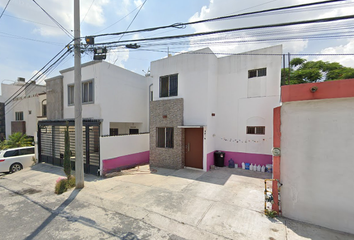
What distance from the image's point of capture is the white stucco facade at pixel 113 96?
33.3 ft

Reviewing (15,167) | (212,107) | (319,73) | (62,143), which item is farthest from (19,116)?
(319,73)

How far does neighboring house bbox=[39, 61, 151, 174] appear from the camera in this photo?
8711mm

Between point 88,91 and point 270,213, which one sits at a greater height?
point 88,91

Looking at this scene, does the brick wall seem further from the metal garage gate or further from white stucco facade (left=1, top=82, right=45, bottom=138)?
white stucco facade (left=1, top=82, right=45, bottom=138)

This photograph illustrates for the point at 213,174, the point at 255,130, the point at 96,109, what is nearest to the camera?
the point at 213,174

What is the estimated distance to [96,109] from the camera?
10203 mm

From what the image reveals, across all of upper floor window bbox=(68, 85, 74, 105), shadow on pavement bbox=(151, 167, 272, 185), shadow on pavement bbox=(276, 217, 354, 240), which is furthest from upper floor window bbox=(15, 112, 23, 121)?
shadow on pavement bbox=(276, 217, 354, 240)

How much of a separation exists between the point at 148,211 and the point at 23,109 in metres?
21.2

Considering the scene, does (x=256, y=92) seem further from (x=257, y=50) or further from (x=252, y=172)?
(x=252, y=172)

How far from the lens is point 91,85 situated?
10.7 metres

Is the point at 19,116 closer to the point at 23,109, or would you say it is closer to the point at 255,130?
the point at 23,109

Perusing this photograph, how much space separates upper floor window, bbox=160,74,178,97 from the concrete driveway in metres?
4.92

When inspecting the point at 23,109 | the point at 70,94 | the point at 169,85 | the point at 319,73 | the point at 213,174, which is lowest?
the point at 213,174

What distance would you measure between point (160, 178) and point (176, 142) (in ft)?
7.29
